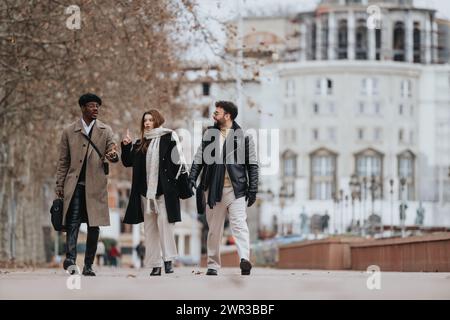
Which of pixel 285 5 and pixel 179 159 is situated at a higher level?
pixel 285 5

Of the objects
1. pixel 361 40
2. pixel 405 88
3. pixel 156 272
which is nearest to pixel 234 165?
pixel 156 272

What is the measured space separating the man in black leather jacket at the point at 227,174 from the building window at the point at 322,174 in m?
129

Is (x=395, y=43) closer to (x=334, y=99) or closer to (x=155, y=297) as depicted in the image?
(x=334, y=99)

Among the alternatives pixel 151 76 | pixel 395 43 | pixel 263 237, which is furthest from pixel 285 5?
pixel 151 76

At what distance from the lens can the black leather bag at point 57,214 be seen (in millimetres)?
18547

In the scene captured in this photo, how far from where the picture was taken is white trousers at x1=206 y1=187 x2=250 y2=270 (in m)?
18.6

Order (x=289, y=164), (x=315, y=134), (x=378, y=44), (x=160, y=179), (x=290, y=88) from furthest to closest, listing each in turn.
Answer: (x=378, y=44) < (x=290, y=88) < (x=289, y=164) < (x=315, y=134) < (x=160, y=179)

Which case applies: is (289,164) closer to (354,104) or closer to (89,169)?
(354,104)

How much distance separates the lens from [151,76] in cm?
4284

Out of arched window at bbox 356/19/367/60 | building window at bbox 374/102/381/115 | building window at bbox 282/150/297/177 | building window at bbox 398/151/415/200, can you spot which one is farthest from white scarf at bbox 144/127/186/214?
arched window at bbox 356/19/367/60

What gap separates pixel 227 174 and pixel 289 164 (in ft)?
436

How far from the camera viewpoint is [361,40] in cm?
15962

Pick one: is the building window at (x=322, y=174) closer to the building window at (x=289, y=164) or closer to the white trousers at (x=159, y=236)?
the building window at (x=289, y=164)
